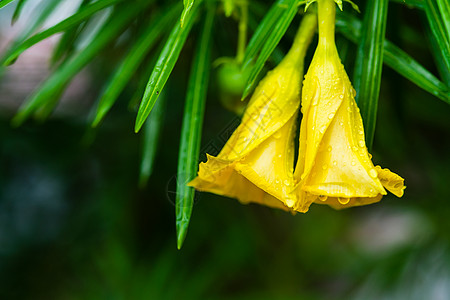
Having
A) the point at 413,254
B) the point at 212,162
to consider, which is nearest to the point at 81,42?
the point at 212,162

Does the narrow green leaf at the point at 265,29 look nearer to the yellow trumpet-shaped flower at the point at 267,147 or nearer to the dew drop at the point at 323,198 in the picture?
the yellow trumpet-shaped flower at the point at 267,147

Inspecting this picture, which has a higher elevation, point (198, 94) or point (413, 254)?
point (198, 94)

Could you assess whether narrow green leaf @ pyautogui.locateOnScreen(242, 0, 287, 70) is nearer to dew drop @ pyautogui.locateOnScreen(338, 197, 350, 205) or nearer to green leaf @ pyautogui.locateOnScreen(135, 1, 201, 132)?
green leaf @ pyautogui.locateOnScreen(135, 1, 201, 132)

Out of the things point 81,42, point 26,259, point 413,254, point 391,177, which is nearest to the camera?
point 391,177

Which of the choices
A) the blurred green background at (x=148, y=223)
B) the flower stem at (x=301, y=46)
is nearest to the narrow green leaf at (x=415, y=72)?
the flower stem at (x=301, y=46)

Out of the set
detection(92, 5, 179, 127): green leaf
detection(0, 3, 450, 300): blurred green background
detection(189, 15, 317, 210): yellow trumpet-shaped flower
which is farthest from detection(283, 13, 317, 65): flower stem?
detection(0, 3, 450, 300): blurred green background

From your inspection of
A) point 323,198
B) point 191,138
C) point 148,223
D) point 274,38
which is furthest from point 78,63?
point 148,223

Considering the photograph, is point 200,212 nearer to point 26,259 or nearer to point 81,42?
point 26,259
